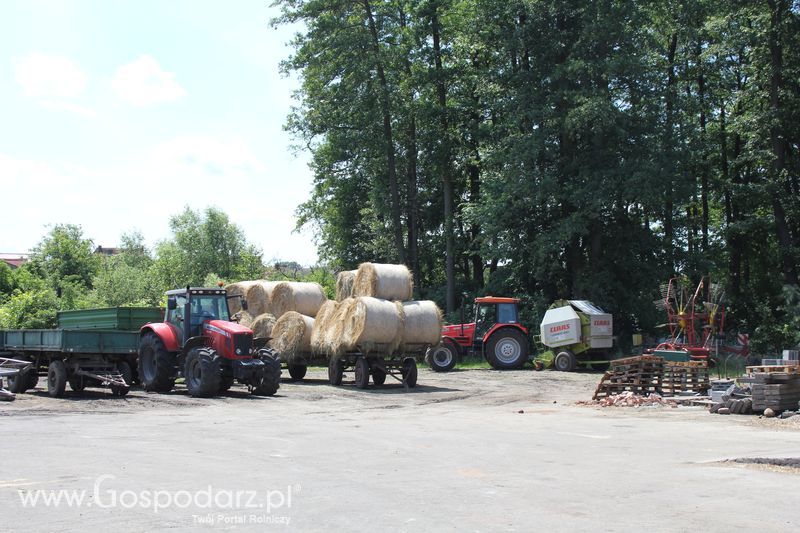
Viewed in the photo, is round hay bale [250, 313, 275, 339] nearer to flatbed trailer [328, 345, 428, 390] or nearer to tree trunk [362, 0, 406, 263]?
flatbed trailer [328, 345, 428, 390]

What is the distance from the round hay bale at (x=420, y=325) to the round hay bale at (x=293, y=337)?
329 centimetres

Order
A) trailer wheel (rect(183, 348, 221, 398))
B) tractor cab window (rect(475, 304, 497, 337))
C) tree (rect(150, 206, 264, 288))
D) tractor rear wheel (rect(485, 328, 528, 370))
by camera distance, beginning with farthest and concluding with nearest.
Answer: tree (rect(150, 206, 264, 288))
tractor cab window (rect(475, 304, 497, 337))
tractor rear wheel (rect(485, 328, 528, 370))
trailer wheel (rect(183, 348, 221, 398))

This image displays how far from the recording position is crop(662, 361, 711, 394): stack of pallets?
20.2 m

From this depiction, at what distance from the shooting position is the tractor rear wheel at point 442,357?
1165 inches

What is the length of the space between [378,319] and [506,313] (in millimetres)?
10467

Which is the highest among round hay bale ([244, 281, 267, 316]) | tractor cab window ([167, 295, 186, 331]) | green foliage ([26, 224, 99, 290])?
green foliage ([26, 224, 99, 290])

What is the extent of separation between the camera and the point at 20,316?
42.4m

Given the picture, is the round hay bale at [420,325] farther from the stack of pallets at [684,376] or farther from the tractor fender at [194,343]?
the stack of pallets at [684,376]

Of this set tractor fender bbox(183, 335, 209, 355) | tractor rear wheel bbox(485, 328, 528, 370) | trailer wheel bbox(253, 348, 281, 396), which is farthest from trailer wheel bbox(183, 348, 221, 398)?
tractor rear wheel bbox(485, 328, 528, 370)

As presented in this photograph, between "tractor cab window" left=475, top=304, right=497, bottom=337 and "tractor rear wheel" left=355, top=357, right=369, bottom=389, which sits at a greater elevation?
"tractor cab window" left=475, top=304, right=497, bottom=337

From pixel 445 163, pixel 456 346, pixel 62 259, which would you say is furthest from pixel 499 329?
pixel 62 259

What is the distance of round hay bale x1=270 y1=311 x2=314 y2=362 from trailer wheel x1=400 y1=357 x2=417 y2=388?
3251mm

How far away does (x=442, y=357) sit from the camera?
97.5 feet

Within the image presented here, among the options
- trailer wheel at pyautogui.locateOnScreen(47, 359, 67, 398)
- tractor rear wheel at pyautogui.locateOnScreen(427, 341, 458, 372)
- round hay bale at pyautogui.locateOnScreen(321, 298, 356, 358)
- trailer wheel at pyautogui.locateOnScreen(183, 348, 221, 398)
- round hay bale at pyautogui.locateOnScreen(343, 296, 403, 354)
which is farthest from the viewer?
tractor rear wheel at pyautogui.locateOnScreen(427, 341, 458, 372)
